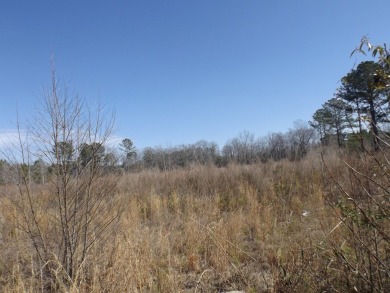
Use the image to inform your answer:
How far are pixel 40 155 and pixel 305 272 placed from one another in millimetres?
3246

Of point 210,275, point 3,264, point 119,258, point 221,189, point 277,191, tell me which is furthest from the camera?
point 221,189

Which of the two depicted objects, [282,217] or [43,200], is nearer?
[43,200]

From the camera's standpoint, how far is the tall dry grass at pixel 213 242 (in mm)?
3182

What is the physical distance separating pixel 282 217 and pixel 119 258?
13.2 ft

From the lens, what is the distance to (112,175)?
4.31m

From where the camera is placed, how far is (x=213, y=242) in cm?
471

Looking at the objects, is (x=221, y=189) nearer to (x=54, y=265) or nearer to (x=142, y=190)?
(x=142, y=190)

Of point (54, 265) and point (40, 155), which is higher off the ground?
point (40, 155)

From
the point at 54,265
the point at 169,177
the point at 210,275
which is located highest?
the point at 169,177

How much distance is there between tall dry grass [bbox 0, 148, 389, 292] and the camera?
3.18m

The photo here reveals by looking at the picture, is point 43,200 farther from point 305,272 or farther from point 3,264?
point 305,272

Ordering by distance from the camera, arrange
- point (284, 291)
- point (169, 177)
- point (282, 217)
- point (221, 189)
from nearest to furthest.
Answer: point (284, 291) < point (282, 217) < point (221, 189) < point (169, 177)

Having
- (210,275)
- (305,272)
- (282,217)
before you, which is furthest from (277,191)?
(305,272)

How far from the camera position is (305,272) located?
305 cm
